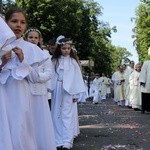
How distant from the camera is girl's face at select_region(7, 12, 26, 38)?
528 cm

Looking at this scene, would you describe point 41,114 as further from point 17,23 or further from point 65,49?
point 65,49

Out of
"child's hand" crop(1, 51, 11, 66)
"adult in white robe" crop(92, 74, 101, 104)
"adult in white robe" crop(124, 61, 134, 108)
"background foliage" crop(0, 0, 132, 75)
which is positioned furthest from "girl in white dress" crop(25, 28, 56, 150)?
"background foliage" crop(0, 0, 132, 75)

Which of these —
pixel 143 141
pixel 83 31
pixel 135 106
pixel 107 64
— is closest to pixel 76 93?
pixel 143 141

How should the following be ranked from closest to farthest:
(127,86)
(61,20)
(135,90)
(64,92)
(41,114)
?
(41,114)
(64,92)
(135,90)
(127,86)
(61,20)

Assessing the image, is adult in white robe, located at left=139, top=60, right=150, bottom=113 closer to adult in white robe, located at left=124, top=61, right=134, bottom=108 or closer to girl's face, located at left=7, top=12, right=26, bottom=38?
adult in white robe, located at left=124, top=61, right=134, bottom=108

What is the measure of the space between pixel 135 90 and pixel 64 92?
42.6 feet

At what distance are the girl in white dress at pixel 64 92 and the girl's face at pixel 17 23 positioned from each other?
132 inches

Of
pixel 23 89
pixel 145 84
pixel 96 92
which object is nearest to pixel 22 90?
pixel 23 89

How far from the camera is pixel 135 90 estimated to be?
21359 mm

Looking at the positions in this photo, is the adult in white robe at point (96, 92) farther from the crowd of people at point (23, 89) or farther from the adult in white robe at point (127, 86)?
the crowd of people at point (23, 89)

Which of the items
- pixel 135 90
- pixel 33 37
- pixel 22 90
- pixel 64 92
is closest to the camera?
pixel 22 90

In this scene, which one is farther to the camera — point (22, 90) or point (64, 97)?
point (64, 97)

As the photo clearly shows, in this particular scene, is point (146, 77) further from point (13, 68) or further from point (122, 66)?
point (13, 68)

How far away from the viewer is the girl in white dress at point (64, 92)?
861cm
